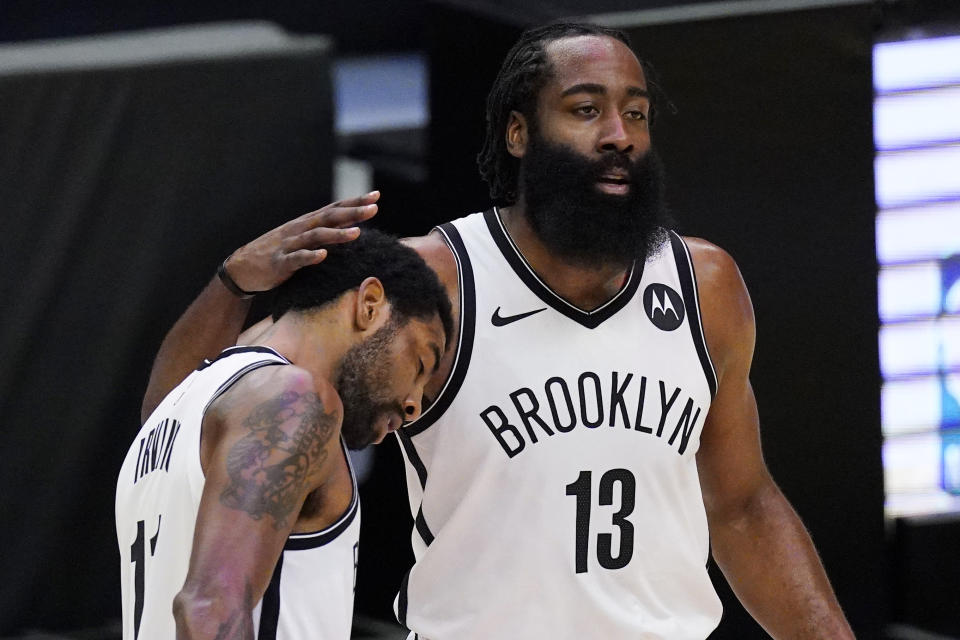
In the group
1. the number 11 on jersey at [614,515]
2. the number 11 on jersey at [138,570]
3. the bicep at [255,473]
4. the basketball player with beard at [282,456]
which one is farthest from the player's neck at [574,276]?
the number 11 on jersey at [138,570]

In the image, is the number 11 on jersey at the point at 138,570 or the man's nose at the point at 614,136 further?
the man's nose at the point at 614,136

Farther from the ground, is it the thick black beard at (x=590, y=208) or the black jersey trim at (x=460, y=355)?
the thick black beard at (x=590, y=208)

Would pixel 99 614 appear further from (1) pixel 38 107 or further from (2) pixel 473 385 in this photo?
(2) pixel 473 385

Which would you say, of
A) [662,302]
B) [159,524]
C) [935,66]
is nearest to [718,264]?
[662,302]

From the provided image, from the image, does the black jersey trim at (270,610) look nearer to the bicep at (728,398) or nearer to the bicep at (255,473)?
the bicep at (255,473)

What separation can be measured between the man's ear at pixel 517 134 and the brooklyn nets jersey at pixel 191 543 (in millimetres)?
1152

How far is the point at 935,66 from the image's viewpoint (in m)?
5.40

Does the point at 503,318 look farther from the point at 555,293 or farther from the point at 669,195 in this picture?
the point at 669,195

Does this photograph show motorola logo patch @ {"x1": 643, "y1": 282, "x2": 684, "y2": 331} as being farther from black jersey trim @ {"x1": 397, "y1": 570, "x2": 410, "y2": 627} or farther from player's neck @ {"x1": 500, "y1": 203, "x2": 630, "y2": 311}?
black jersey trim @ {"x1": 397, "y1": 570, "x2": 410, "y2": 627}

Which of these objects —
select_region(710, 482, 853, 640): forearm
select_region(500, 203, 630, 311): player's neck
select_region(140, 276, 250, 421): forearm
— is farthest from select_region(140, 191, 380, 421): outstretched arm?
select_region(710, 482, 853, 640): forearm

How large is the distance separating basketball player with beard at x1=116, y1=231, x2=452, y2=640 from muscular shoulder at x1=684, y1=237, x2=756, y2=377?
0.85 metres

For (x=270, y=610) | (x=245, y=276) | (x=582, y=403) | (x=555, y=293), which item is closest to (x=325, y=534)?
(x=270, y=610)

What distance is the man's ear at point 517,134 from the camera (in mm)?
3318

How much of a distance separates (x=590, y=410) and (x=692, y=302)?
14.8 inches
